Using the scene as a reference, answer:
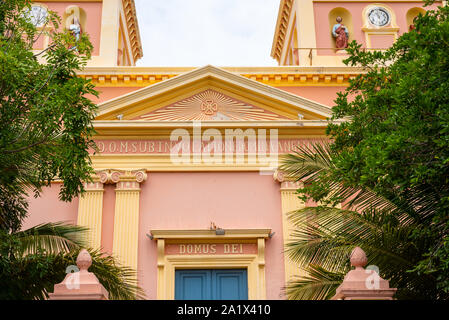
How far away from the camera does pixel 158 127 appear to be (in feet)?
52.1

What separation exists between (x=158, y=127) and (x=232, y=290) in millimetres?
4409

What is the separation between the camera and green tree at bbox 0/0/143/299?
8883 millimetres

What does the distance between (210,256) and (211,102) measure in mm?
4181

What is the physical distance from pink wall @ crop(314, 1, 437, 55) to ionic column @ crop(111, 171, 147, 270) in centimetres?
933

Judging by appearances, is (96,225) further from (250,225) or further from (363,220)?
(363,220)

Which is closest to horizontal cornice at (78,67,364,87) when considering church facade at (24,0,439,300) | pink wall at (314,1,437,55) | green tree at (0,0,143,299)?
pink wall at (314,1,437,55)

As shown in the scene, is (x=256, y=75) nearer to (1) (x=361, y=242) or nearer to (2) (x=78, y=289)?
(1) (x=361, y=242)

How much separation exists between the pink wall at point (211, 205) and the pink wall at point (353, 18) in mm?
7926

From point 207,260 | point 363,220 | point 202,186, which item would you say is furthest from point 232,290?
point 363,220

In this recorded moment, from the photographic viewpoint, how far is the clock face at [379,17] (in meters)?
22.5

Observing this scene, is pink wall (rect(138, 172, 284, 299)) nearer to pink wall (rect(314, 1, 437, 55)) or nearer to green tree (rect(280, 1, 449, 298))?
green tree (rect(280, 1, 449, 298))

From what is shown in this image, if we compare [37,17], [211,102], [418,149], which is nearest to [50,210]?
[37,17]

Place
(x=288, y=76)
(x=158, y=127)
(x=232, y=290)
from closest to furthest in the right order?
(x=232, y=290) < (x=158, y=127) < (x=288, y=76)

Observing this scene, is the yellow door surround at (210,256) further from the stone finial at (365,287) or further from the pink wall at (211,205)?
the stone finial at (365,287)
